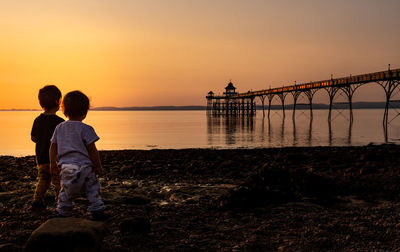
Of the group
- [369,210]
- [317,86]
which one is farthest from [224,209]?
[317,86]

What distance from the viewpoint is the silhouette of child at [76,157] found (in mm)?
3377

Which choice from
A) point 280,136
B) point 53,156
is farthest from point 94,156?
point 280,136

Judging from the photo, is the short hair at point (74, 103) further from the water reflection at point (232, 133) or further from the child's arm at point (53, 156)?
the water reflection at point (232, 133)

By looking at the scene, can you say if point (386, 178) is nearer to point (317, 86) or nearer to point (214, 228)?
point (214, 228)

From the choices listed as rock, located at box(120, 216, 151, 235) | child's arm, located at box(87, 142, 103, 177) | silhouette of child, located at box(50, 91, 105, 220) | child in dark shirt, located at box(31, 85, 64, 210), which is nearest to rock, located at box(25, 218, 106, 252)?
rock, located at box(120, 216, 151, 235)

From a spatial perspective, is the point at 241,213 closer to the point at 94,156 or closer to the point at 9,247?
the point at 94,156

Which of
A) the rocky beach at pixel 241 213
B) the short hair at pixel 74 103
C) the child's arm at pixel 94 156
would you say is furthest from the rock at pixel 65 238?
the short hair at pixel 74 103

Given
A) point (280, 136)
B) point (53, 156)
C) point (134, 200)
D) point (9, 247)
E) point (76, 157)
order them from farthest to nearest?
point (280, 136), point (134, 200), point (53, 156), point (76, 157), point (9, 247)

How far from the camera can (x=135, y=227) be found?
10.7 ft

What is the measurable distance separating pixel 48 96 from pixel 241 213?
2.93 metres

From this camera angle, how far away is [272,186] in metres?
5.28

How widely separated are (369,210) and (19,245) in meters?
4.06

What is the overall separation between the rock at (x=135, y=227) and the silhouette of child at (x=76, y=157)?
377mm

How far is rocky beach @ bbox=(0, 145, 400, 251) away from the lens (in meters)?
3.04
